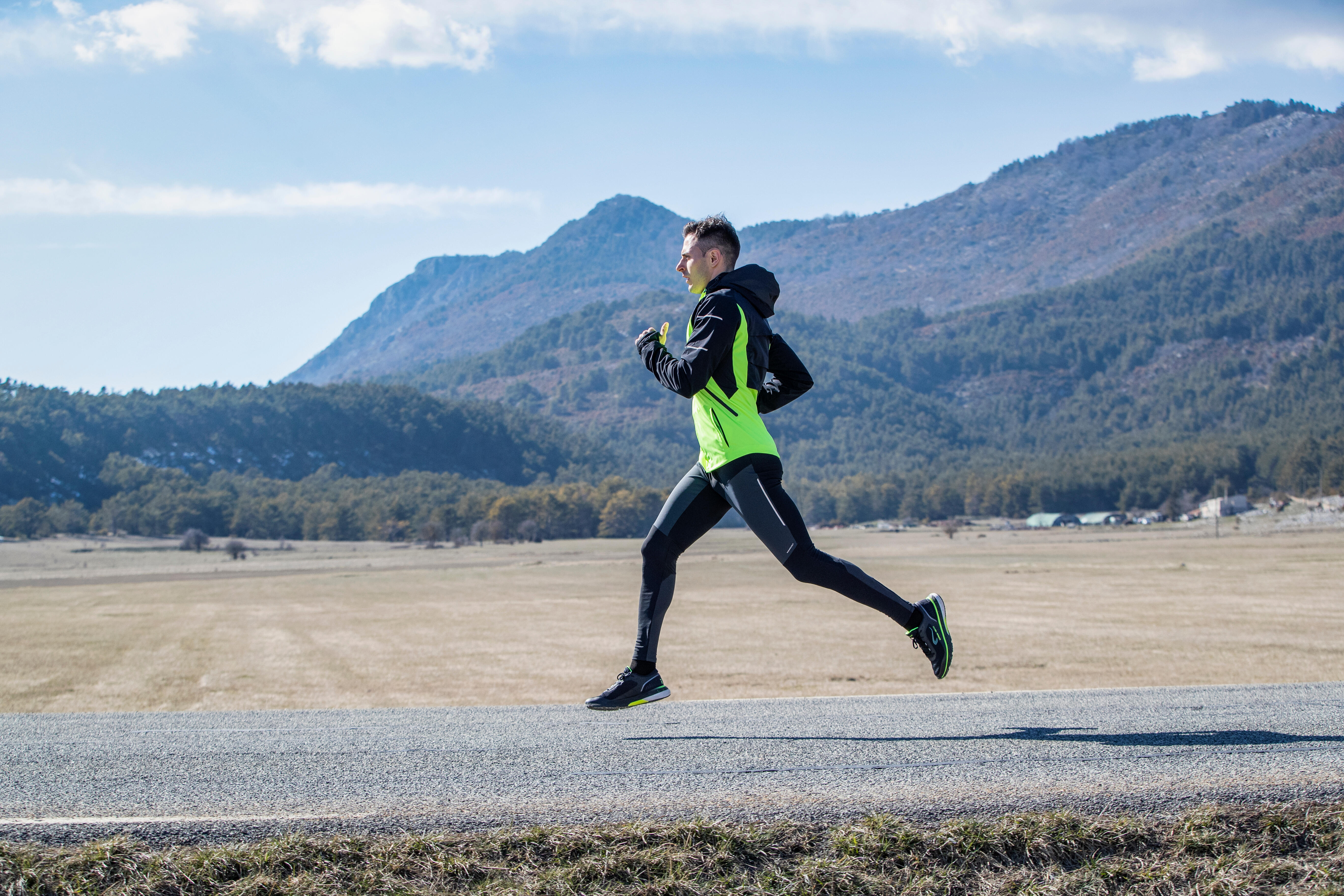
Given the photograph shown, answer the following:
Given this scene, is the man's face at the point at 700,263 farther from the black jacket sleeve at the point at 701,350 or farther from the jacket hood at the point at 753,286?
the black jacket sleeve at the point at 701,350

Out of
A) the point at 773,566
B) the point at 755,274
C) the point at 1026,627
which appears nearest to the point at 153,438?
the point at 773,566

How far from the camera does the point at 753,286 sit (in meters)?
5.06

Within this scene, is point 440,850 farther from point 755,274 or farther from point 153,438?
point 153,438

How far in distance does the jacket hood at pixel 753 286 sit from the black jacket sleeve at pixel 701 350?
114 millimetres

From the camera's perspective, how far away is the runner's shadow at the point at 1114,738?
442 centimetres

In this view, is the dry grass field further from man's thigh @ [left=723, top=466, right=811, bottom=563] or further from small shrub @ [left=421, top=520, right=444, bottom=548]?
small shrub @ [left=421, top=520, right=444, bottom=548]

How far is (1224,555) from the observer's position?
61.2m

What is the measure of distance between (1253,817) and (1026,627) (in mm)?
22280

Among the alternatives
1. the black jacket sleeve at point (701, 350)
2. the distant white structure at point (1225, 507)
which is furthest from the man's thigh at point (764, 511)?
the distant white structure at point (1225, 507)

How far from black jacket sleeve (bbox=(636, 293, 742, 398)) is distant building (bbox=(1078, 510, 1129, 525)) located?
503 ft

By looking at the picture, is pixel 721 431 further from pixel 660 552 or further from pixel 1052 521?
pixel 1052 521

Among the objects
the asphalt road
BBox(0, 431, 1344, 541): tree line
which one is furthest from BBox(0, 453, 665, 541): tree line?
the asphalt road

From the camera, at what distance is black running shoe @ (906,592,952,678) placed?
16.8 feet

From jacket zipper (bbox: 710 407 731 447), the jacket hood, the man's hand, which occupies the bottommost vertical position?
jacket zipper (bbox: 710 407 731 447)
